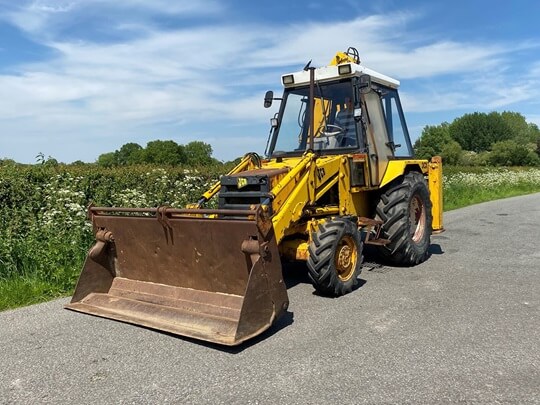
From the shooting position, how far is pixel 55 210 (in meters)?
7.67

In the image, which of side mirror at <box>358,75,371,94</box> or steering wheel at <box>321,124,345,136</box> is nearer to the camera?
side mirror at <box>358,75,371,94</box>

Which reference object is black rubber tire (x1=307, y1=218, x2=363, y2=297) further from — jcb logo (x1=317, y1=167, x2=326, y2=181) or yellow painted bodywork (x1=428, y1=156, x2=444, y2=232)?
yellow painted bodywork (x1=428, y1=156, x2=444, y2=232)

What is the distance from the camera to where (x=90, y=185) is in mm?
9266

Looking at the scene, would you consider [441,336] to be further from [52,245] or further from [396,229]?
[52,245]

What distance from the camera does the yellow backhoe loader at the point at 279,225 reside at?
16.0ft

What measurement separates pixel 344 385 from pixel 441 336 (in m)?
1.43

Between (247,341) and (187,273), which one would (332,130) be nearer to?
(187,273)

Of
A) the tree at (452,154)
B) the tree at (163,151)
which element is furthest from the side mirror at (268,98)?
the tree at (452,154)

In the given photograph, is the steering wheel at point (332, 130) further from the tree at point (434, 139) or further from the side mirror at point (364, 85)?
the tree at point (434, 139)

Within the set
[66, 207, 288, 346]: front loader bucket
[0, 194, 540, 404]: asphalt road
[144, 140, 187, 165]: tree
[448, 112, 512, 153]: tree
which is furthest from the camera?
[448, 112, 512, 153]: tree

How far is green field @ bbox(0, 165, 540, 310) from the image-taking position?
6805 millimetres

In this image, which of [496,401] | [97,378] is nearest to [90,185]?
[97,378]

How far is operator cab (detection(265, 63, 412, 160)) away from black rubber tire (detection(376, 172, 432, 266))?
581 millimetres

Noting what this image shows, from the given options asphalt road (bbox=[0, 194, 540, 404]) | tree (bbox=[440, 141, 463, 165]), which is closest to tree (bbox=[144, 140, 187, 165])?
asphalt road (bbox=[0, 194, 540, 404])
